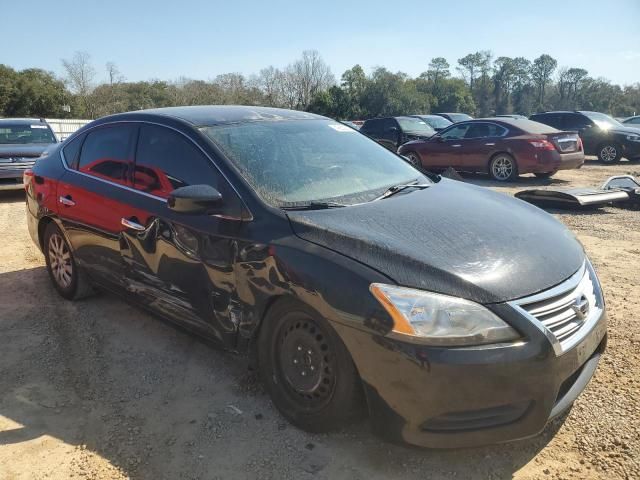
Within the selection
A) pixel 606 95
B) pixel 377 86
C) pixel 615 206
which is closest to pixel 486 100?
pixel 606 95

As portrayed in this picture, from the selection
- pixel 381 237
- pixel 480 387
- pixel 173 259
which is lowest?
pixel 480 387

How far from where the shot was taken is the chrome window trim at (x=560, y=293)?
222 cm

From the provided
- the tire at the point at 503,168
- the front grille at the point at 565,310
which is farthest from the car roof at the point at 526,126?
the front grille at the point at 565,310

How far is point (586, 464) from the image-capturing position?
2.44m

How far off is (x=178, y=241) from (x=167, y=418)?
1.01m

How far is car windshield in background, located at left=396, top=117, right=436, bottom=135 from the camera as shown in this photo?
1666 centimetres

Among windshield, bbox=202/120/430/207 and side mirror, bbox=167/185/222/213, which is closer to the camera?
side mirror, bbox=167/185/222/213

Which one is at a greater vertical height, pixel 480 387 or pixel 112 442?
pixel 480 387

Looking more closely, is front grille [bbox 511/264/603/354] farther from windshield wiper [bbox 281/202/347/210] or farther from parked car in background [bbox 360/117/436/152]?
parked car in background [bbox 360/117/436/152]

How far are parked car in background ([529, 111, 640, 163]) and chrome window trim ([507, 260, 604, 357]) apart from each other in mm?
15305

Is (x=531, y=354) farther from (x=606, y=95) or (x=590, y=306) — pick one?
(x=606, y=95)

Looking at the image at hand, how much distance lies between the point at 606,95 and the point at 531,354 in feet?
238

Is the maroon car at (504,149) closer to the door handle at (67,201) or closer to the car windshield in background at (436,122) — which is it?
the car windshield in background at (436,122)

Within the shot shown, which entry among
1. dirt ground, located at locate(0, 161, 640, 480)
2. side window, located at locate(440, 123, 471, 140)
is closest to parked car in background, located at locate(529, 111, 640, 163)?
side window, located at locate(440, 123, 471, 140)
